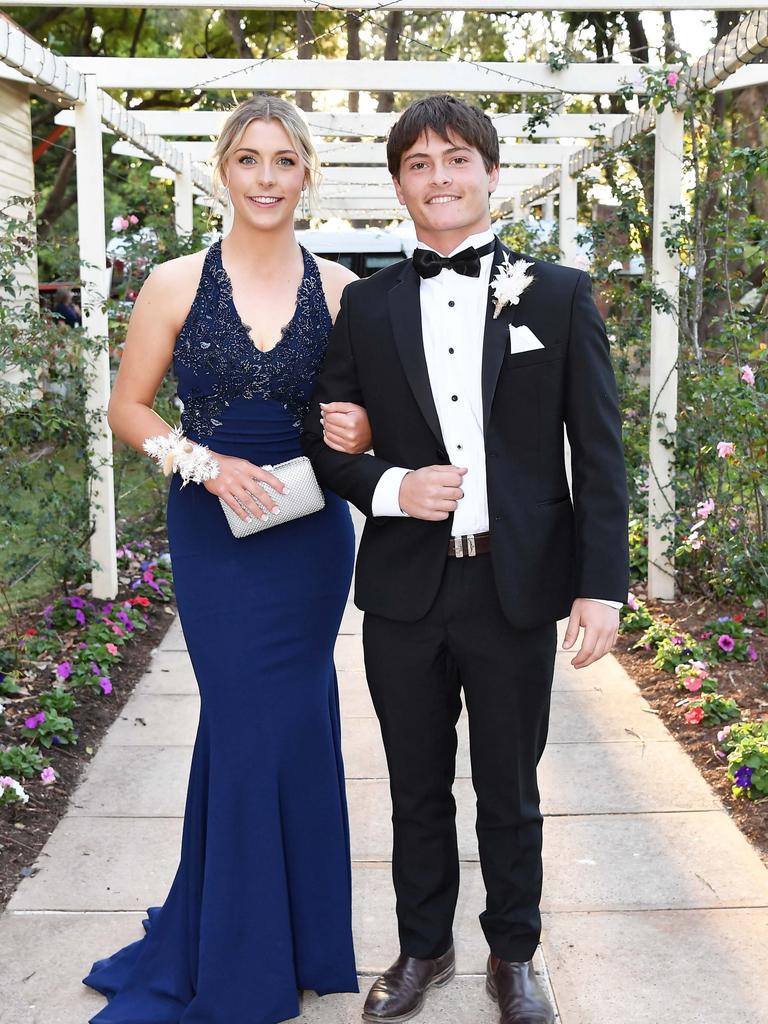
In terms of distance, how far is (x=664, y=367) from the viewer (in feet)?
22.2

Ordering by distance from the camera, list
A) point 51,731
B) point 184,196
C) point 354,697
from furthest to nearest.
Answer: point 184,196 < point 354,697 < point 51,731

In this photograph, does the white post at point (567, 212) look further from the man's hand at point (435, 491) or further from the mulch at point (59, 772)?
the man's hand at point (435, 491)

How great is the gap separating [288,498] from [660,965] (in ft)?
5.40

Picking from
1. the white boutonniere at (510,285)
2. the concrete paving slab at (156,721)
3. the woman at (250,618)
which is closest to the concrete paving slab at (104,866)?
the woman at (250,618)

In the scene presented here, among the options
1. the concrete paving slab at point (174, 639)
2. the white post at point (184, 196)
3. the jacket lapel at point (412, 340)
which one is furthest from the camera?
the white post at point (184, 196)

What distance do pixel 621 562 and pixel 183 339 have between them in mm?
1259

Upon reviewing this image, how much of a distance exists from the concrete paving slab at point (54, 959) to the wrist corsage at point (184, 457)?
1374mm

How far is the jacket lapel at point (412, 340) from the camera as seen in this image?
2.69m

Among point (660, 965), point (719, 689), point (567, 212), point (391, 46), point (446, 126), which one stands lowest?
point (660, 965)

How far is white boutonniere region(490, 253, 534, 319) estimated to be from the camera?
2.64 metres

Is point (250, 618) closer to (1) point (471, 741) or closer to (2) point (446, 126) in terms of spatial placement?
(1) point (471, 741)

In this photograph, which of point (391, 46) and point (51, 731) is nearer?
point (51, 731)

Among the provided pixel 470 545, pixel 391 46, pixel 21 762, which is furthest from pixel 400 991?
pixel 391 46

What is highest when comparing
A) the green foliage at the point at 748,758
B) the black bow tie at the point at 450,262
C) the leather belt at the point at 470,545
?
the black bow tie at the point at 450,262
